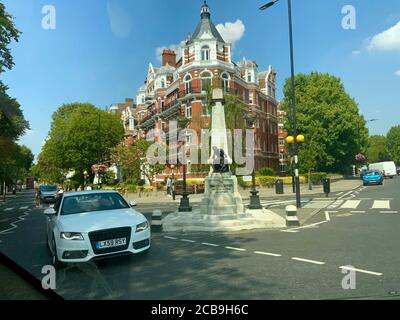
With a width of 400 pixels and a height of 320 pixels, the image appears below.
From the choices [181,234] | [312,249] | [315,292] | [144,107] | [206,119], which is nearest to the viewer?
[315,292]

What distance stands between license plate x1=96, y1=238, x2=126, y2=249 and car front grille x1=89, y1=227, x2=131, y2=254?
0.14 ft

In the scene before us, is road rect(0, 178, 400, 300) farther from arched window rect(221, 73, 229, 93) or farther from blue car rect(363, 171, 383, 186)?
arched window rect(221, 73, 229, 93)

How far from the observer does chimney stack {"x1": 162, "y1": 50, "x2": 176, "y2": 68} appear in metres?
63.1

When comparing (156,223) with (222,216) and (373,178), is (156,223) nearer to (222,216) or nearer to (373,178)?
(222,216)

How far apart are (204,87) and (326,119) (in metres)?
18.3

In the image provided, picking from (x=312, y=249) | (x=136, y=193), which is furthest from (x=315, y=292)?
(x=136, y=193)

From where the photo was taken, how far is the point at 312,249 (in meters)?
8.56

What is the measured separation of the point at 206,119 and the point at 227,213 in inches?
1091

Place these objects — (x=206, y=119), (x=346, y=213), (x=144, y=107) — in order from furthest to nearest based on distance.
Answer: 1. (x=144, y=107)
2. (x=206, y=119)
3. (x=346, y=213)

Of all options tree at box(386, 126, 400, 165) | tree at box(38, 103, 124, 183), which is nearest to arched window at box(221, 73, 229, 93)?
tree at box(38, 103, 124, 183)

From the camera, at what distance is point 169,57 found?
209ft

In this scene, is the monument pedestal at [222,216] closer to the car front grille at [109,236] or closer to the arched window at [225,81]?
the car front grille at [109,236]

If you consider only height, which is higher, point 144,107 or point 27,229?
point 144,107
